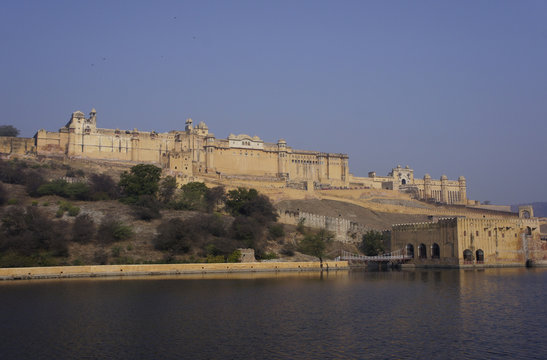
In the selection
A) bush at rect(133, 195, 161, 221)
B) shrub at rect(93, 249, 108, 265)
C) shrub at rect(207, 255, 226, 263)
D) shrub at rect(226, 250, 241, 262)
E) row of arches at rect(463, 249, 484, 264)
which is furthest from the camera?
bush at rect(133, 195, 161, 221)

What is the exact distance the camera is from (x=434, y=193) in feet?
269

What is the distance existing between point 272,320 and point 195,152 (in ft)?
169

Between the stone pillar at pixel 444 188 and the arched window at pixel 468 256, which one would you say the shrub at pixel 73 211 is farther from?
the stone pillar at pixel 444 188

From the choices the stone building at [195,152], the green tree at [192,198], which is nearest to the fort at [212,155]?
the stone building at [195,152]

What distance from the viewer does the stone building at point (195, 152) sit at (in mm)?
60469

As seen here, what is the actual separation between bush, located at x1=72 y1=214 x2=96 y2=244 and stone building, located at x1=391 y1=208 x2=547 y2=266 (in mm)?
21577

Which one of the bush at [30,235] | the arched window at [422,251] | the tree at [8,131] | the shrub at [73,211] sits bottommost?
the arched window at [422,251]

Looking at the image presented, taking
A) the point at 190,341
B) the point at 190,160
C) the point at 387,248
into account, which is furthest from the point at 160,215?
the point at 190,341

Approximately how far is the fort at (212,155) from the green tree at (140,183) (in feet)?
35.8

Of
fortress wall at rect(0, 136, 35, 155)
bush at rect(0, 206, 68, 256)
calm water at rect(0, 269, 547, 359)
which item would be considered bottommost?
calm water at rect(0, 269, 547, 359)

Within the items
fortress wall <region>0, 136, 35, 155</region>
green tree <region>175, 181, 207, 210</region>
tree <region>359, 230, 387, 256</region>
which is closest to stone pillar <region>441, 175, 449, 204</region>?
tree <region>359, 230, 387, 256</region>

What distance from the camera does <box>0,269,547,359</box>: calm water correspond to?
1304 cm

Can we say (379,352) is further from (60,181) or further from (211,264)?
(60,181)

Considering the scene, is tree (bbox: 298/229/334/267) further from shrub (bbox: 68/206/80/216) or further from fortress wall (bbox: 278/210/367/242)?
shrub (bbox: 68/206/80/216)
